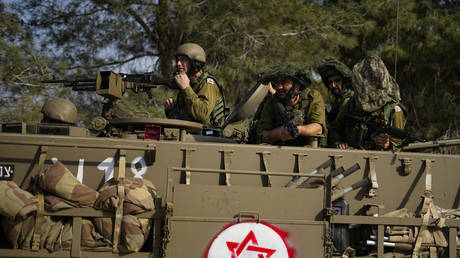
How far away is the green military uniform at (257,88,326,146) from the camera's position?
225 inches

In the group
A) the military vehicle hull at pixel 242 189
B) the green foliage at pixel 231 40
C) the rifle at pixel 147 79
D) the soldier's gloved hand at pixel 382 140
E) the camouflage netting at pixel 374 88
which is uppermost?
the green foliage at pixel 231 40

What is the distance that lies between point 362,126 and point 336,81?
1.11m

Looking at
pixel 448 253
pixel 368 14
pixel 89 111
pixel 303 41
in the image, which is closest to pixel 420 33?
pixel 368 14

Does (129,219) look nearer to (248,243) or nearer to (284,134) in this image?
(248,243)

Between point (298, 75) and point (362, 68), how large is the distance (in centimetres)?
62

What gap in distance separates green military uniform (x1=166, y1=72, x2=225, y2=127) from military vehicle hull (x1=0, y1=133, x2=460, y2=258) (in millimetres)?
1039

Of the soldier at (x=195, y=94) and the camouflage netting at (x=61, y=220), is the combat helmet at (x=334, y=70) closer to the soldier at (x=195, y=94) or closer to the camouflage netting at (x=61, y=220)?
the soldier at (x=195, y=94)

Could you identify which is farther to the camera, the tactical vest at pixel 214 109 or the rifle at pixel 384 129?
the tactical vest at pixel 214 109

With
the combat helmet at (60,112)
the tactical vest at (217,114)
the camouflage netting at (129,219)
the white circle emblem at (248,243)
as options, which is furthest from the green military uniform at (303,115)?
the combat helmet at (60,112)

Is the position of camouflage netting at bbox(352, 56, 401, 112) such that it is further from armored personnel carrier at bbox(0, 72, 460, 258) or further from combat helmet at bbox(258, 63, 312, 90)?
armored personnel carrier at bbox(0, 72, 460, 258)

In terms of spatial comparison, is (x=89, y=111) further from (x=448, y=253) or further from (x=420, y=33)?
(x=448, y=253)

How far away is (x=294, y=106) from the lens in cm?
588

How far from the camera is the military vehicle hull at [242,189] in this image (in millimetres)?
4219

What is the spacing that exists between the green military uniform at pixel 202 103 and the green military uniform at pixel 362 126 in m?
1.23
